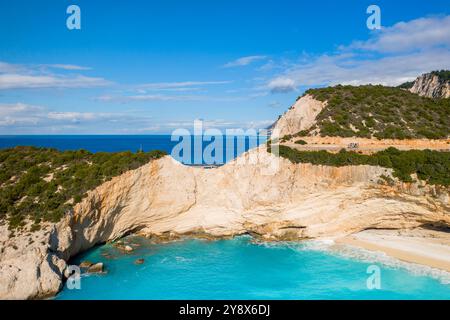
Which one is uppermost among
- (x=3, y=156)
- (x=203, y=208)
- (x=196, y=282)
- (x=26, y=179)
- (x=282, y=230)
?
(x=3, y=156)

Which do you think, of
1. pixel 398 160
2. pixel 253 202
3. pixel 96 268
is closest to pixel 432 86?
pixel 398 160

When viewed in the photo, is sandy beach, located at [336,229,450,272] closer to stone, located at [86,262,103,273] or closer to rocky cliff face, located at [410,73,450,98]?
stone, located at [86,262,103,273]

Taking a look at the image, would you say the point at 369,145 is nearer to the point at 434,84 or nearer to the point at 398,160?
the point at 398,160

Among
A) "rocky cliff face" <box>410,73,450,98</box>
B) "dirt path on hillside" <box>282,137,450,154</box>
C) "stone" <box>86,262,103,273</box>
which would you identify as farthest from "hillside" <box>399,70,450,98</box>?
"stone" <box>86,262,103,273</box>

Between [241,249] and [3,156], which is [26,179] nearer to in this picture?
[3,156]

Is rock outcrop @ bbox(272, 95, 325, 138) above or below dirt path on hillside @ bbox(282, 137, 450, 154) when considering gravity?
above
